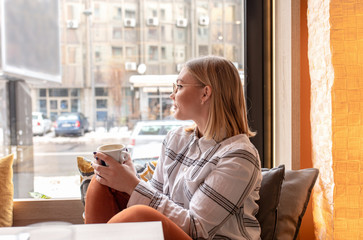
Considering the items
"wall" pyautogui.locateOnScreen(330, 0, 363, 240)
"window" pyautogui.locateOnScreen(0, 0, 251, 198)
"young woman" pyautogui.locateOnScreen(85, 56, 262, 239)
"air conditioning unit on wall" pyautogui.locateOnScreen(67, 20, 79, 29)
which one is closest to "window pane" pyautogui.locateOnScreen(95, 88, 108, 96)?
"window" pyautogui.locateOnScreen(0, 0, 251, 198)

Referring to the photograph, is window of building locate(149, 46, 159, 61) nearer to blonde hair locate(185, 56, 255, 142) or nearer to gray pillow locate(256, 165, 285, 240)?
blonde hair locate(185, 56, 255, 142)

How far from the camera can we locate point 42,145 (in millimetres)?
2357

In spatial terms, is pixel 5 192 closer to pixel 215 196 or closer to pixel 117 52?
pixel 117 52

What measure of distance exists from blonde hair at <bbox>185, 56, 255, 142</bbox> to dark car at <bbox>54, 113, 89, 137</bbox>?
1199mm

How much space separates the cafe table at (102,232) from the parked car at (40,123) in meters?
1.52

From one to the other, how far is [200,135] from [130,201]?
1.43 ft

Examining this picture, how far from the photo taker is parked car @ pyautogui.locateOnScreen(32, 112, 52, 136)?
2330mm

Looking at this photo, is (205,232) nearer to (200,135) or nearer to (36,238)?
(200,135)

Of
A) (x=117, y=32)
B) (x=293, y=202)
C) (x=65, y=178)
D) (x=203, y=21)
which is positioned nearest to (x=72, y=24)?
(x=117, y=32)

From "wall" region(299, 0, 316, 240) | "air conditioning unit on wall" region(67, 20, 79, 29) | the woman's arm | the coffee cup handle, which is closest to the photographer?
the woman's arm

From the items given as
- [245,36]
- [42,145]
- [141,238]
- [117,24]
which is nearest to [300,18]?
[245,36]

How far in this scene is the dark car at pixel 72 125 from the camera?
7.65 feet

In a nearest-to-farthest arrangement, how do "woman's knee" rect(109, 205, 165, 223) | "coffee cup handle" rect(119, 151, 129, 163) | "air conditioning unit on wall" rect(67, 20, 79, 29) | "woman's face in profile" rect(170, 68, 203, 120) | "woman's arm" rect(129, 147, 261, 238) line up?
"woman's knee" rect(109, 205, 165, 223) < "woman's arm" rect(129, 147, 261, 238) < "coffee cup handle" rect(119, 151, 129, 163) < "woman's face in profile" rect(170, 68, 203, 120) < "air conditioning unit on wall" rect(67, 20, 79, 29)

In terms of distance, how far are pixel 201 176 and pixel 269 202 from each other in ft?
1.07
